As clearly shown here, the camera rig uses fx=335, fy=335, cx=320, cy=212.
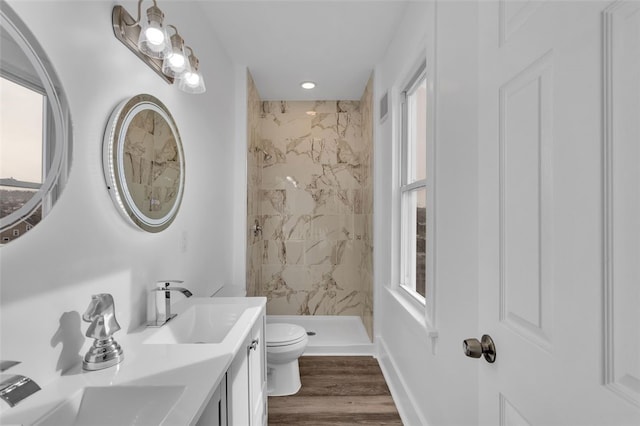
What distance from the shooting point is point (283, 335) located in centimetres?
230

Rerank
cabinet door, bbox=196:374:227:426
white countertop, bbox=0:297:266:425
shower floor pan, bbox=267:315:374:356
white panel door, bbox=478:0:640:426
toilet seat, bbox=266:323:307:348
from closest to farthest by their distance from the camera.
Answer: white panel door, bbox=478:0:640:426
white countertop, bbox=0:297:266:425
cabinet door, bbox=196:374:227:426
toilet seat, bbox=266:323:307:348
shower floor pan, bbox=267:315:374:356

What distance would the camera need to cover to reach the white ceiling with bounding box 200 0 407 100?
6.68 feet

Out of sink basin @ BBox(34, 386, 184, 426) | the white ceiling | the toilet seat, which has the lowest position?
the toilet seat

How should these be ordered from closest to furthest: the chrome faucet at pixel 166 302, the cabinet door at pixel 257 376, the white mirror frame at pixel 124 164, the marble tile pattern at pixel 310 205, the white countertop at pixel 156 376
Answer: the white countertop at pixel 156 376 → the white mirror frame at pixel 124 164 → the chrome faucet at pixel 166 302 → the cabinet door at pixel 257 376 → the marble tile pattern at pixel 310 205

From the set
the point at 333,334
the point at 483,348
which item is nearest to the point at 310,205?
the point at 333,334

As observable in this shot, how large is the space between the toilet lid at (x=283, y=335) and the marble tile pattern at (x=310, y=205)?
1254 mm

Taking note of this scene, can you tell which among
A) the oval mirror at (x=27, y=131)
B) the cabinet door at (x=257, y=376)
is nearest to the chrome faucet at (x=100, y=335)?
the oval mirror at (x=27, y=131)

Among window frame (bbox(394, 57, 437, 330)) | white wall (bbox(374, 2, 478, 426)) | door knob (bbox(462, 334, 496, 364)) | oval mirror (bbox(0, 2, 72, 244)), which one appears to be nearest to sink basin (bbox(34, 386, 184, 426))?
oval mirror (bbox(0, 2, 72, 244))

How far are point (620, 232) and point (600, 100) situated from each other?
0.64ft

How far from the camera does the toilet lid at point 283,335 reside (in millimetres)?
2220

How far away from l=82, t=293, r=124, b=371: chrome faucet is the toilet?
127cm

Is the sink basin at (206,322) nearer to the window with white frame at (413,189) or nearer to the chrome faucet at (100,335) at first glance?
the chrome faucet at (100,335)

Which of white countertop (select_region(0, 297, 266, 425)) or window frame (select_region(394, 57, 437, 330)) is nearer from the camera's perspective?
white countertop (select_region(0, 297, 266, 425))

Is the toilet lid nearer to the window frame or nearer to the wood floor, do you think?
the wood floor
